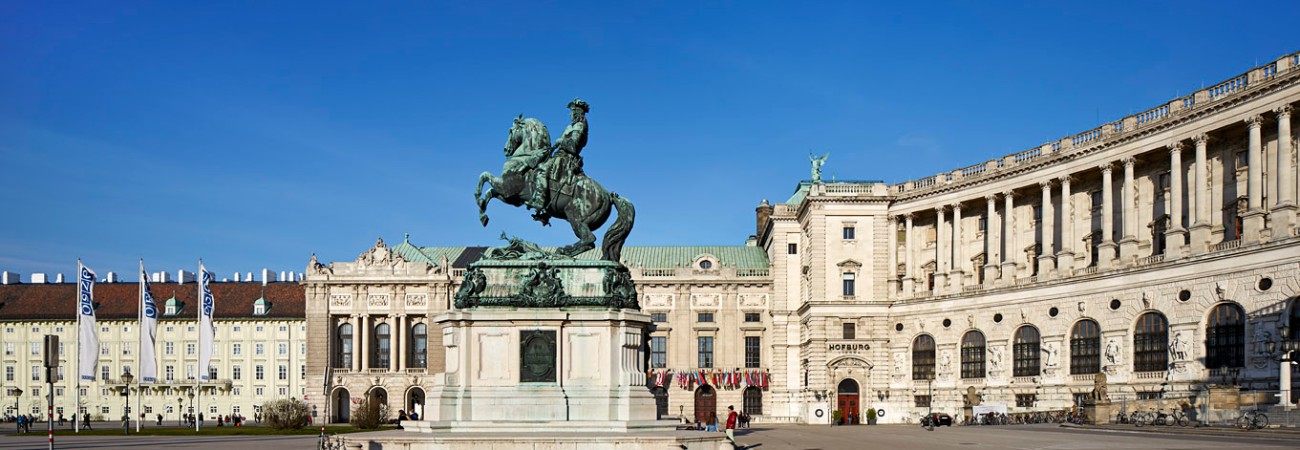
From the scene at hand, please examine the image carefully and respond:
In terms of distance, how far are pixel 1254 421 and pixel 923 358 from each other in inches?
1547

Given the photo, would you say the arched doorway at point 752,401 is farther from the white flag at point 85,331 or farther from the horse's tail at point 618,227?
the horse's tail at point 618,227

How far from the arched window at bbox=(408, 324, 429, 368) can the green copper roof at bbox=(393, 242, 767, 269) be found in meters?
5.62

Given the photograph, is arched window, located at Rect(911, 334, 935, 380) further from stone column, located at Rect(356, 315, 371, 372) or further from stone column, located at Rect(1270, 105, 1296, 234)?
stone column, located at Rect(356, 315, 371, 372)

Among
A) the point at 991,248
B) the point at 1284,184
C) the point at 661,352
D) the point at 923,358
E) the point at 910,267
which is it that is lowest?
the point at 661,352

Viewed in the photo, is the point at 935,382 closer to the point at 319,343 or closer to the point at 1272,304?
the point at 1272,304

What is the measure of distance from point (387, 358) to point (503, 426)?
79889mm

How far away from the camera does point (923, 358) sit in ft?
279

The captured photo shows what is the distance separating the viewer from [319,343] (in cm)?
10569

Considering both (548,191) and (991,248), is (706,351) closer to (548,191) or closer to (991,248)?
(991,248)

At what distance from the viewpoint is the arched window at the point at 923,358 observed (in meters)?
84.5

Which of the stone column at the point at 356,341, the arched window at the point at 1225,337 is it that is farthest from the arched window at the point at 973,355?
the stone column at the point at 356,341

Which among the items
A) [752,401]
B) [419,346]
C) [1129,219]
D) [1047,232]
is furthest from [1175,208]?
[419,346]

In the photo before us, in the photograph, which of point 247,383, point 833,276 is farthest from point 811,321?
point 247,383

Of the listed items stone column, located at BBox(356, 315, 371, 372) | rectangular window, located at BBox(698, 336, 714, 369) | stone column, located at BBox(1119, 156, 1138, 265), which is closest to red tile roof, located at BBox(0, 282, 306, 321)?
stone column, located at BBox(356, 315, 371, 372)
